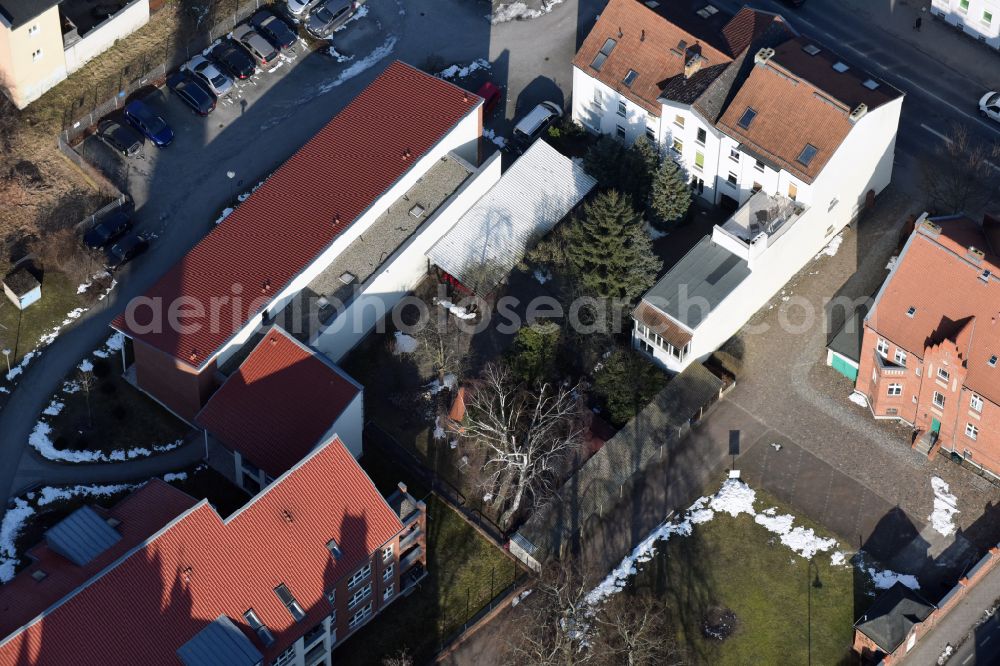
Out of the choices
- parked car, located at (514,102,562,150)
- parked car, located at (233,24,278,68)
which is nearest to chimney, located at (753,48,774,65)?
parked car, located at (514,102,562,150)

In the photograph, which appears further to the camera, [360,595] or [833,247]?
[833,247]

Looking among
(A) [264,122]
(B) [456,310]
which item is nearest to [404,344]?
(B) [456,310]

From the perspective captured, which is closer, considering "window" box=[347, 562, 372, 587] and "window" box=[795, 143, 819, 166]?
"window" box=[347, 562, 372, 587]

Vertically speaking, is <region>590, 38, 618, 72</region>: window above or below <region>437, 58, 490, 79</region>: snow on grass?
above

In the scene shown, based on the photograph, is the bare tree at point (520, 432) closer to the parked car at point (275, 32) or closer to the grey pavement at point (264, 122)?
the grey pavement at point (264, 122)

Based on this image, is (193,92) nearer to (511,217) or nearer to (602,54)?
(511,217)

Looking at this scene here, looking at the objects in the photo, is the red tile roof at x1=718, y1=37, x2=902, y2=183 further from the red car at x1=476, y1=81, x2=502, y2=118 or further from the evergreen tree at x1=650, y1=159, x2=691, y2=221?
the red car at x1=476, y1=81, x2=502, y2=118
